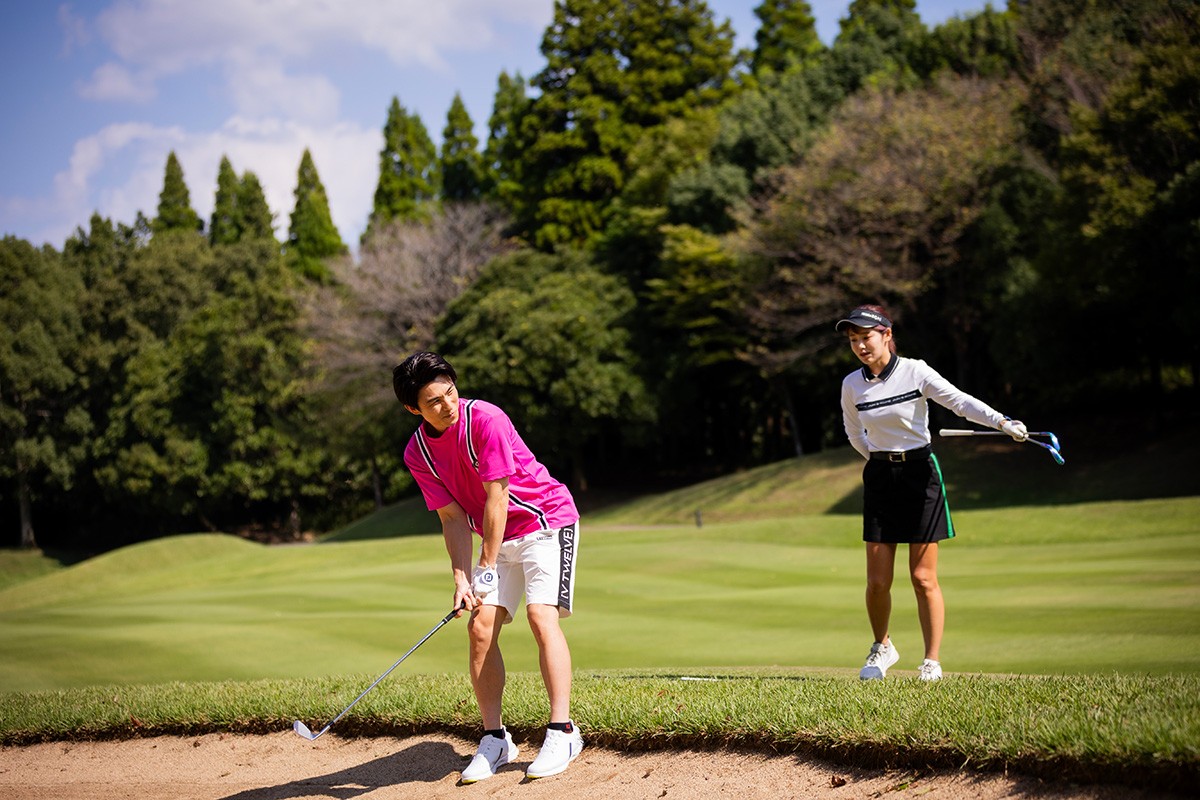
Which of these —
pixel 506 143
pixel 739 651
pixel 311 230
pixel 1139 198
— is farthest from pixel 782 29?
pixel 739 651

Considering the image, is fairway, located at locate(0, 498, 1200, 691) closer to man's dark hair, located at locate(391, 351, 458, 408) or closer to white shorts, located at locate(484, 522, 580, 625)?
white shorts, located at locate(484, 522, 580, 625)

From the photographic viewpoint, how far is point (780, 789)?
4840 millimetres

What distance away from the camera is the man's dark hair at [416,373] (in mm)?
5258

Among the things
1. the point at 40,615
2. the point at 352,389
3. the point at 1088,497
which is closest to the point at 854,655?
A: the point at 40,615

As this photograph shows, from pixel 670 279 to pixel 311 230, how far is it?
39.5 metres

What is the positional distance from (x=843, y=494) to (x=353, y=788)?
1046 inches

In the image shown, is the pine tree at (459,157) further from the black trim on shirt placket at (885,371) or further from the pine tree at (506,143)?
the black trim on shirt placket at (885,371)

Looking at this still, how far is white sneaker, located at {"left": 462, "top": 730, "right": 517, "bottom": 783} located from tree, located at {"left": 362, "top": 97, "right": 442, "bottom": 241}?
67456 millimetres

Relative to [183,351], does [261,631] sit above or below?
below

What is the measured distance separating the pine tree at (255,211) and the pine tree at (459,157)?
12.0 meters

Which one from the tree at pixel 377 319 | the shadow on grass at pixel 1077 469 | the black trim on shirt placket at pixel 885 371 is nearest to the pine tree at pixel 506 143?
the tree at pixel 377 319

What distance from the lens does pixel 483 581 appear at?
5.35 m

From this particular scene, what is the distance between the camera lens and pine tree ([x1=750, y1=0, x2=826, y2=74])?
195 ft

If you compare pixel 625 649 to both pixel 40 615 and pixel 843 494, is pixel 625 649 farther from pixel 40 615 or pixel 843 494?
pixel 843 494
